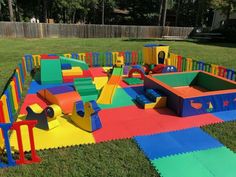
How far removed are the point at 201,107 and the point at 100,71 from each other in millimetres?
5855

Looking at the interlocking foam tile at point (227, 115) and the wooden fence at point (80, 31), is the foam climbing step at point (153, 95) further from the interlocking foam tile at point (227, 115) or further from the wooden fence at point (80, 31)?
the wooden fence at point (80, 31)

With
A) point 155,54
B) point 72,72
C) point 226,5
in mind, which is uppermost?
point 226,5

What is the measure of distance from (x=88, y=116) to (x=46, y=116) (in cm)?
95

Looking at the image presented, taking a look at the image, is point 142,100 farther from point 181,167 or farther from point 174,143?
point 181,167

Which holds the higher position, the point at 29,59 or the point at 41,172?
the point at 29,59

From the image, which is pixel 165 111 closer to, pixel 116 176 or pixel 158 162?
pixel 158 162

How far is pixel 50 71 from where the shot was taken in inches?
354

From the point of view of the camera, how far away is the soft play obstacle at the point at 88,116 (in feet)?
17.3

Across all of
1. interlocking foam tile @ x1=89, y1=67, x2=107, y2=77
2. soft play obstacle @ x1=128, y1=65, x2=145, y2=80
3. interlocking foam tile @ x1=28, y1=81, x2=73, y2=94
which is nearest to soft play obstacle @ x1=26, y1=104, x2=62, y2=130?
interlocking foam tile @ x1=28, y1=81, x2=73, y2=94

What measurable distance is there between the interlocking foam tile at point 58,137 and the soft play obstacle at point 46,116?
0.11 metres

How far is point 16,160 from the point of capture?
13.6 ft

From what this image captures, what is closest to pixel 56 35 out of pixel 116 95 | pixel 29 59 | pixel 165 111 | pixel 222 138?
pixel 29 59

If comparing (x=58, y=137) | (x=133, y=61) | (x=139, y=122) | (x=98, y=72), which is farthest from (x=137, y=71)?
(x=58, y=137)

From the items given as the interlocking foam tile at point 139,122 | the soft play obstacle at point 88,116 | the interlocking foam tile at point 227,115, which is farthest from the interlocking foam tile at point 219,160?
the soft play obstacle at point 88,116
